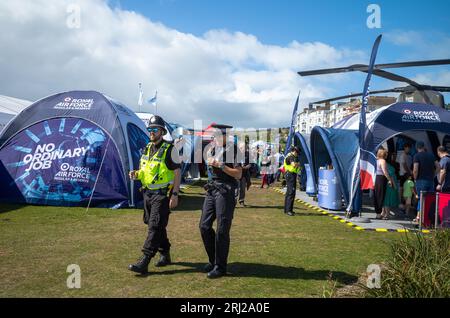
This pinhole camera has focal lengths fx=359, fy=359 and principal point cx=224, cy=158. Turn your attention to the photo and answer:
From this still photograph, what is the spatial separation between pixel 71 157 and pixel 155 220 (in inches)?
248

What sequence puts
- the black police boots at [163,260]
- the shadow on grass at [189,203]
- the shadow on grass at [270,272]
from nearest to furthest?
the shadow on grass at [270,272]
the black police boots at [163,260]
the shadow on grass at [189,203]

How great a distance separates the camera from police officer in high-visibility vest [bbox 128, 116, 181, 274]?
5164 mm

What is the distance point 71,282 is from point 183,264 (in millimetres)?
1694

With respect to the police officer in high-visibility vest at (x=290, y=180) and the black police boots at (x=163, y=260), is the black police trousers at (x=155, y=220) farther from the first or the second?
the police officer in high-visibility vest at (x=290, y=180)

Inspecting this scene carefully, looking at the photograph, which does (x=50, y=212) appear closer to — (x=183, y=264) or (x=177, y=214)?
(x=177, y=214)

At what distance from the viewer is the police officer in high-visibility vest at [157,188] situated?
5164mm

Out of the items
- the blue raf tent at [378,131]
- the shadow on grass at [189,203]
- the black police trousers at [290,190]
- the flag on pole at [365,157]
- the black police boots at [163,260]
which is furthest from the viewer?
the shadow on grass at [189,203]

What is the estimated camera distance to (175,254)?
247 inches

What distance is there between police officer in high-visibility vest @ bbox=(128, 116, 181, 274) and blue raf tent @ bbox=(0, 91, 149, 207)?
5.15 metres

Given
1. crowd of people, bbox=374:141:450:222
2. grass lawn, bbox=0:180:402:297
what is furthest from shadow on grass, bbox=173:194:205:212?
crowd of people, bbox=374:141:450:222

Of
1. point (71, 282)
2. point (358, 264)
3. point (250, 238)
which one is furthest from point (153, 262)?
point (358, 264)

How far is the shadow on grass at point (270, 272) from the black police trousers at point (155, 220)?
0.41 m

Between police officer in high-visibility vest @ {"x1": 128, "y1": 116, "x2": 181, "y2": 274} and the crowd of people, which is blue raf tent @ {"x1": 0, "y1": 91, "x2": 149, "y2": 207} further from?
the crowd of people

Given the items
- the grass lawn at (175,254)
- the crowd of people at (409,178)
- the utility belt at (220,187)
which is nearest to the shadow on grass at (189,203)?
the grass lawn at (175,254)
